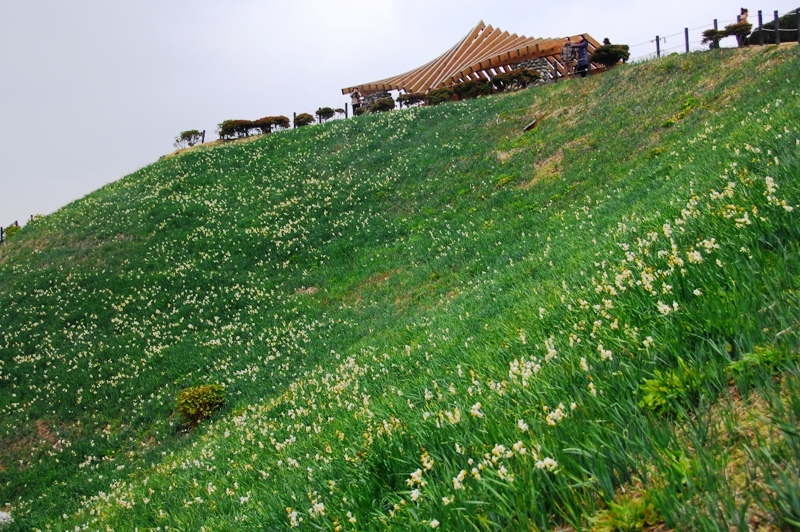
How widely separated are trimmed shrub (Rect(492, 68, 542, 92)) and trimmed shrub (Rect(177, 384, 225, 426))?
32376mm

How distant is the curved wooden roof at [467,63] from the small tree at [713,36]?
47.8ft

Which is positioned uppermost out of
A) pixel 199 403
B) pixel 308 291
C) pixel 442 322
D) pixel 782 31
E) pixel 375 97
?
pixel 375 97

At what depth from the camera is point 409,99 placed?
44.8 meters

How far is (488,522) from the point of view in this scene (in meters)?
2.37

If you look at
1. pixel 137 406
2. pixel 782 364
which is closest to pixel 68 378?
pixel 137 406

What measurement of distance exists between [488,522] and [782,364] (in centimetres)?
157

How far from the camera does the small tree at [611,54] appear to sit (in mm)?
32219

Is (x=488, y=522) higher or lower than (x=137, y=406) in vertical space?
higher

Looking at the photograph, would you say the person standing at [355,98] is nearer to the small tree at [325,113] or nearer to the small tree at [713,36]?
the small tree at [325,113]

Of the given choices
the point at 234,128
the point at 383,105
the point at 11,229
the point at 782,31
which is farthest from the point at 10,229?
the point at 782,31

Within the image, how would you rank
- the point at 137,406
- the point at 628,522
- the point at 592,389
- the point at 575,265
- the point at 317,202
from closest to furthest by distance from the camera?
1. the point at 628,522
2. the point at 592,389
3. the point at 575,265
4. the point at 137,406
5. the point at 317,202

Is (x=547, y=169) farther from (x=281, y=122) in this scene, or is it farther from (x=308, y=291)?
(x=281, y=122)

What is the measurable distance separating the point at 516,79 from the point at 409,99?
10360mm

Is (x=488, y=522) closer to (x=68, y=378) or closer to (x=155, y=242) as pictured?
(x=68, y=378)
